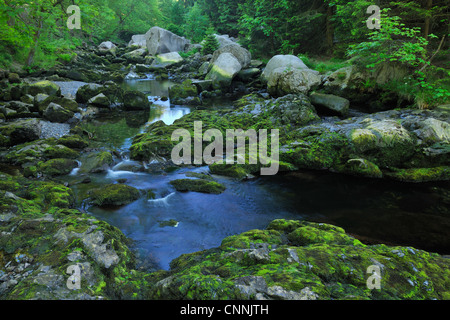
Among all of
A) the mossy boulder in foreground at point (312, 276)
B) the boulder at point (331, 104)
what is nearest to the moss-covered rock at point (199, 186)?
the mossy boulder in foreground at point (312, 276)

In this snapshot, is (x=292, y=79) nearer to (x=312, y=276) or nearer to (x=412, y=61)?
(x=412, y=61)

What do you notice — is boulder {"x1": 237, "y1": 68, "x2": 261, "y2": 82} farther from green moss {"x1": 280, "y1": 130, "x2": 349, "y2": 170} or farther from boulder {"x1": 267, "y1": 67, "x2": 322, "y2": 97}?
green moss {"x1": 280, "y1": 130, "x2": 349, "y2": 170}

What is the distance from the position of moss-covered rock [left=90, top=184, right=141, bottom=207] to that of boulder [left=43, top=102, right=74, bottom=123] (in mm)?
7617

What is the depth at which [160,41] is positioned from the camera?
3591cm

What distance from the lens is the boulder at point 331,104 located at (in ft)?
38.4

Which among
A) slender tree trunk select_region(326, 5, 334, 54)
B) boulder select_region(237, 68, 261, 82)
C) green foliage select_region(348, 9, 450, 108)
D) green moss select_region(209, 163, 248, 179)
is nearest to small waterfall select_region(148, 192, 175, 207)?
green moss select_region(209, 163, 248, 179)

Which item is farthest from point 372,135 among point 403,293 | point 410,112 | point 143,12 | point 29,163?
point 143,12

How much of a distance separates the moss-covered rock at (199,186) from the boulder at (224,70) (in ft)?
46.0

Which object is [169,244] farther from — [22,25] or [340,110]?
[340,110]

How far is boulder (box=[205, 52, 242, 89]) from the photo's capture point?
19688mm

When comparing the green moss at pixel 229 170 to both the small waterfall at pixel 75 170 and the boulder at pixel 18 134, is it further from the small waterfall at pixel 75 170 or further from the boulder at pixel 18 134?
the boulder at pixel 18 134

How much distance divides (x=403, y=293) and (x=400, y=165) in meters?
6.64

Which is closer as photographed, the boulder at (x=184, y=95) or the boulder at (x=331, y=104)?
the boulder at (x=331, y=104)

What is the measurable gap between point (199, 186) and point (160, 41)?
34.6 m
